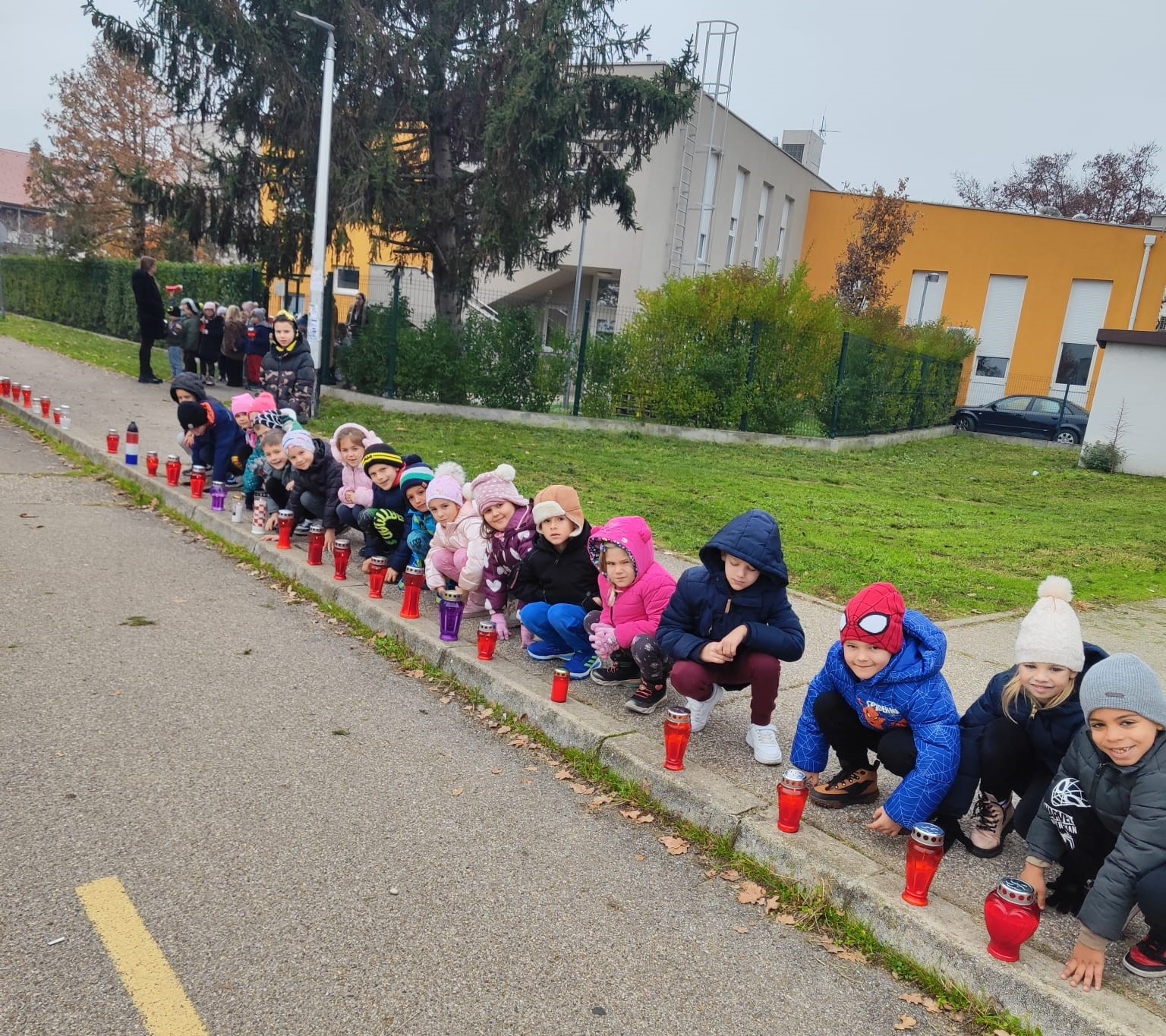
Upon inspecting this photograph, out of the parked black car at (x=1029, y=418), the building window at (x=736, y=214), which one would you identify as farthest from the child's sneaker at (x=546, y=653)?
the building window at (x=736, y=214)

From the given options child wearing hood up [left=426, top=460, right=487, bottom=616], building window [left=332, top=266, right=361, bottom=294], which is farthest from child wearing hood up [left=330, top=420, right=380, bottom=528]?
building window [left=332, top=266, right=361, bottom=294]

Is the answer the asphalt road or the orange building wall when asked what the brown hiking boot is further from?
the orange building wall

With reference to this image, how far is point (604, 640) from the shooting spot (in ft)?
15.5

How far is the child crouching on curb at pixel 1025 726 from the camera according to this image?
3121mm

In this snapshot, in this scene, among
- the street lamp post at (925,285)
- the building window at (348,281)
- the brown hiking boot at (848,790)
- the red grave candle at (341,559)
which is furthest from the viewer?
the street lamp post at (925,285)

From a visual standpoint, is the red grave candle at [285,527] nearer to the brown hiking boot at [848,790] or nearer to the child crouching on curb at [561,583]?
the child crouching on curb at [561,583]

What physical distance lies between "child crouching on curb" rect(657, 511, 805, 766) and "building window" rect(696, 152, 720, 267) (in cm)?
2681

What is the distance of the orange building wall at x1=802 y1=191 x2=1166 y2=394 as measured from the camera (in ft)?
104

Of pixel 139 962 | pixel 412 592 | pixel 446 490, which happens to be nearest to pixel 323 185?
pixel 446 490

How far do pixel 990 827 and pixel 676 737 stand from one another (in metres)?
1.26

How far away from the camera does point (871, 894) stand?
121 inches

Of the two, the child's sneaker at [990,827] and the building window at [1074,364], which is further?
the building window at [1074,364]

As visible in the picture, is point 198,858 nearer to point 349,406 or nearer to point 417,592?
point 417,592

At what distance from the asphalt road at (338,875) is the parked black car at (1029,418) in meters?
25.2
